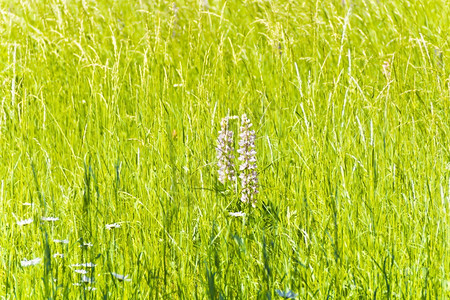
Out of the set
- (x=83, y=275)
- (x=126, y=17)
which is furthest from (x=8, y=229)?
(x=126, y=17)

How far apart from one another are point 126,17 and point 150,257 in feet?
12.5

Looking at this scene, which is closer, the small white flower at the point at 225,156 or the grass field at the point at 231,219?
the grass field at the point at 231,219

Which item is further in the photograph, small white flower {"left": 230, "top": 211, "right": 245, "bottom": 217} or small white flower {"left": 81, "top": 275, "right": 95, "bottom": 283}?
small white flower {"left": 230, "top": 211, "right": 245, "bottom": 217}

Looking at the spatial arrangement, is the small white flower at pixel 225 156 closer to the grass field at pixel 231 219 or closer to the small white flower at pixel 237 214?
the grass field at pixel 231 219

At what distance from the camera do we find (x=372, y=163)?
251 cm

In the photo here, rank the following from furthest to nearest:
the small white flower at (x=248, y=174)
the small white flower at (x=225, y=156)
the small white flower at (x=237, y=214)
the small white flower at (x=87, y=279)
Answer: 1. the small white flower at (x=225, y=156)
2. the small white flower at (x=248, y=174)
3. the small white flower at (x=237, y=214)
4. the small white flower at (x=87, y=279)

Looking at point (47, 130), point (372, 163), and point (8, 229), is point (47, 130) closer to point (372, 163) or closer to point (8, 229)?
point (8, 229)

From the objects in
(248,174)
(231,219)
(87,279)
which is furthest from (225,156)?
(87,279)

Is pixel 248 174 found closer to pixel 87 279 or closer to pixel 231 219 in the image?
pixel 231 219

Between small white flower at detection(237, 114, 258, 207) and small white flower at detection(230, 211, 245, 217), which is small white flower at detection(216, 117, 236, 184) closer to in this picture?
small white flower at detection(237, 114, 258, 207)

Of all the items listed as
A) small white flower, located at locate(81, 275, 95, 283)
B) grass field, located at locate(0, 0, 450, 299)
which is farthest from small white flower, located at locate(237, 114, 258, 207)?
small white flower, located at locate(81, 275, 95, 283)

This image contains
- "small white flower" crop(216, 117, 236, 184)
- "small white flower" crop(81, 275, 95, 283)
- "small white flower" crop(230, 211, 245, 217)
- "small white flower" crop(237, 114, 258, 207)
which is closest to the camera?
"small white flower" crop(81, 275, 95, 283)

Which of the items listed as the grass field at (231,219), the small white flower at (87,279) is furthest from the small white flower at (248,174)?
the small white flower at (87,279)

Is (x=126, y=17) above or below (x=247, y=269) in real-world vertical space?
above
